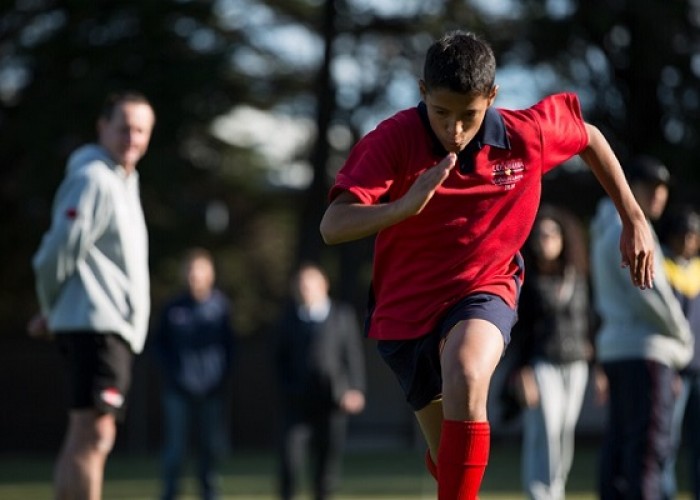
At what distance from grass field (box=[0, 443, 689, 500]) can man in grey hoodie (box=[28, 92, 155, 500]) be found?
6.83 meters

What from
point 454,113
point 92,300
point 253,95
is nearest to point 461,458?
point 454,113

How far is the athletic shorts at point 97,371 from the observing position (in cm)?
691

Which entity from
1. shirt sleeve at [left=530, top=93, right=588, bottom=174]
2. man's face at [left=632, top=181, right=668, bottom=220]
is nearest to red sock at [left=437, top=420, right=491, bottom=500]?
shirt sleeve at [left=530, top=93, right=588, bottom=174]

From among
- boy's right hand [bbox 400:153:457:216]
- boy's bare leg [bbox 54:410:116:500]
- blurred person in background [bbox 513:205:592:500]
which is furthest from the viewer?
blurred person in background [bbox 513:205:592:500]

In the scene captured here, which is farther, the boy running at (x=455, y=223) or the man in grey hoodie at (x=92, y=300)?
the man in grey hoodie at (x=92, y=300)

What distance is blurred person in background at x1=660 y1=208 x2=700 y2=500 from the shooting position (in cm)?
878

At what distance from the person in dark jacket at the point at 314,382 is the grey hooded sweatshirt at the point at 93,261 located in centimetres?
499

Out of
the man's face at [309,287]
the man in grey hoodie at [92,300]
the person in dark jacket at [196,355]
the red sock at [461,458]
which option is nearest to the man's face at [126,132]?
the man in grey hoodie at [92,300]

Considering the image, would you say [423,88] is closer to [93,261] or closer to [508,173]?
[508,173]

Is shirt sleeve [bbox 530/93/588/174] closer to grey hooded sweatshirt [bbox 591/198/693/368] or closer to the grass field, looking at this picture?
grey hooded sweatshirt [bbox 591/198/693/368]

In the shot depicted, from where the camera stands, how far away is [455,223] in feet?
18.0

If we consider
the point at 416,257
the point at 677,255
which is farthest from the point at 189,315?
the point at 416,257

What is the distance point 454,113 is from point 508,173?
493 millimetres

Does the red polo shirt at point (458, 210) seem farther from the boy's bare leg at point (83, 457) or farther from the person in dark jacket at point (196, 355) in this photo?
the person in dark jacket at point (196, 355)
